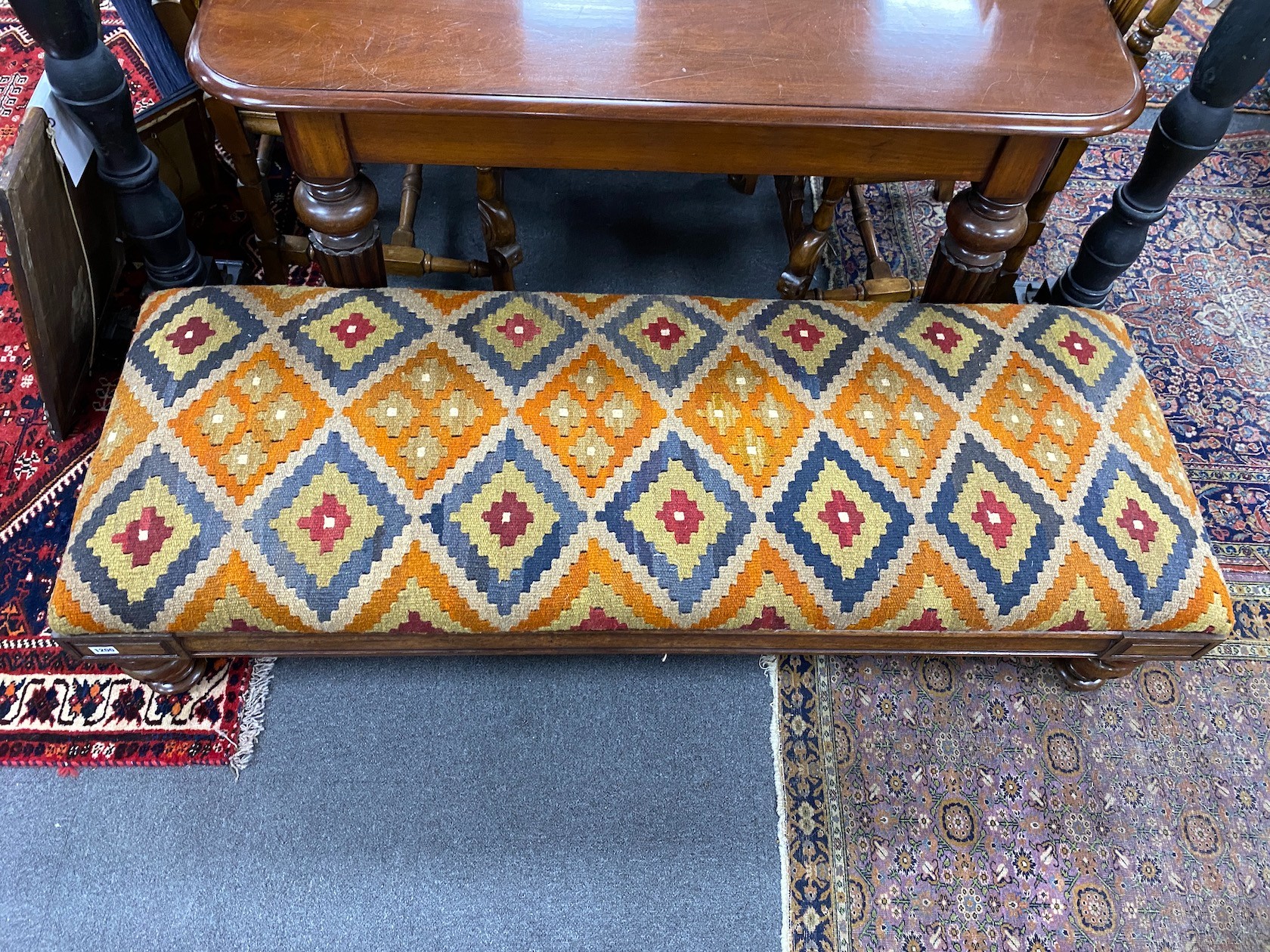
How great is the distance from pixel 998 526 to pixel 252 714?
4.10 feet

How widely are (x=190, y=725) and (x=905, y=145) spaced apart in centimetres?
148

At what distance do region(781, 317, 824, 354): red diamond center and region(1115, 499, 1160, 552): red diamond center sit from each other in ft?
1.73

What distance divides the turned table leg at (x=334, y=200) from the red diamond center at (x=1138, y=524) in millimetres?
1229

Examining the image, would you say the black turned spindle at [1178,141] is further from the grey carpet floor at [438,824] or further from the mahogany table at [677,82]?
the grey carpet floor at [438,824]

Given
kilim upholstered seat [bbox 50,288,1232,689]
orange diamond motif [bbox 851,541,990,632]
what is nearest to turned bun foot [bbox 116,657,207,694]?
kilim upholstered seat [bbox 50,288,1232,689]

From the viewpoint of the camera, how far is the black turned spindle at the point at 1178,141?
1.38 metres

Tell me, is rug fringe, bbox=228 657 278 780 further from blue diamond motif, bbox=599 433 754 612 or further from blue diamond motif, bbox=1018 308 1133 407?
blue diamond motif, bbox=1018 308 1133 407

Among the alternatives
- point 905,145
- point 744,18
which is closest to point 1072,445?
point 905,145

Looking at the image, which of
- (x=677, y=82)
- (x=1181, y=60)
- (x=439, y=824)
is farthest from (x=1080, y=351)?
(x=1181, y=60)

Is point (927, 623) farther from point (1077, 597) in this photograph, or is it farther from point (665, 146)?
point (665, 146)

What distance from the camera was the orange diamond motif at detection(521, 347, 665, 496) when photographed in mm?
1290

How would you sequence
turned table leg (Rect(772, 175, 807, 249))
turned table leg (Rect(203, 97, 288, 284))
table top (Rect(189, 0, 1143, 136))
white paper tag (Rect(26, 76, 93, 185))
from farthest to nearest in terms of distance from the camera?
turned table leg (Rect(772, 175, 807, 249)), turned table leg (Rect(203, 97, 288, 284)), white paper tag (Rect(26, 76, 93, 185)), table top (Rect(189, 0, 1143, 136))

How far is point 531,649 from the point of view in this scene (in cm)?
137

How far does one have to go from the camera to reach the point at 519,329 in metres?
1.41
